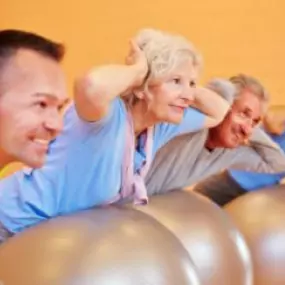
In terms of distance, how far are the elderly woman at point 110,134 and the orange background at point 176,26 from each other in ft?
2.92

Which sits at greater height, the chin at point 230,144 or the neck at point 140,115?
the neck at point 140,115

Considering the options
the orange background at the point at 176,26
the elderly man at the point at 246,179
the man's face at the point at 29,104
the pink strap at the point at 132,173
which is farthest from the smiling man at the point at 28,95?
the orange background at the point at 176,26

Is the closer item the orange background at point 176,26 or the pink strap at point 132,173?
the pink strap at point 132,173

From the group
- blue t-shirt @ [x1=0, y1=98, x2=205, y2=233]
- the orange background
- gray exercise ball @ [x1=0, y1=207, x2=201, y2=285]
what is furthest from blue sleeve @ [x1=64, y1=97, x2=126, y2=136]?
the orange background

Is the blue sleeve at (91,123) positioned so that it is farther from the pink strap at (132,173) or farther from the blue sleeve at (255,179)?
the blue sleeve at (255,179)

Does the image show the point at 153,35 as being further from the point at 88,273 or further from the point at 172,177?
the point at 88,273

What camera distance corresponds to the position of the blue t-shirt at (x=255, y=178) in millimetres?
1553

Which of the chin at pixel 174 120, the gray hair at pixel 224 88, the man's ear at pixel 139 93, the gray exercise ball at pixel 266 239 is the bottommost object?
the gray exercise ball at pixel 266 239

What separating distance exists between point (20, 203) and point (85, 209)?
0.10 metres

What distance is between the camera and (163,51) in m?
1.15

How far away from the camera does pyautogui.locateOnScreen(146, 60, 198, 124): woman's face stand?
3.77 ft

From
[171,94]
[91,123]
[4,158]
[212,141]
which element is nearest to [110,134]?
[91,123]

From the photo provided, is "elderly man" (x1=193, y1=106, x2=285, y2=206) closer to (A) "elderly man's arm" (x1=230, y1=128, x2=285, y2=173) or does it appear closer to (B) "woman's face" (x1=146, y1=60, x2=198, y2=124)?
(A) "elderly man's arm" (x1=230, y1=128, x2=285, y2=173)

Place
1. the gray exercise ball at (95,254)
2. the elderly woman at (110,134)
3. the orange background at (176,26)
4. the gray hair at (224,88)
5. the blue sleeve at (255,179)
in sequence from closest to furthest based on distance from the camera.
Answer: the gray exercise ball at (95,254) → the elderly woman at (110,134) → the gray hair at (224,88) → the blue sleeve at (255,179) → the orange background at (176,26)
